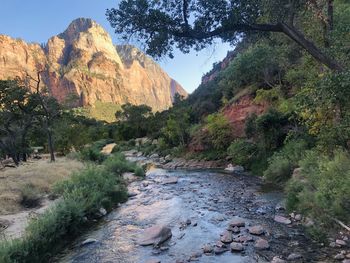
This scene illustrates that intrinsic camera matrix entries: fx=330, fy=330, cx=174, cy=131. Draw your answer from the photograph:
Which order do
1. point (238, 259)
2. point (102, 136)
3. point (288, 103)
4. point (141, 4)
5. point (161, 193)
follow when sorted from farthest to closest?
point (102, 136) < point (288, 103) < point (161, 193) < point (141, 4) < point (238, 259)

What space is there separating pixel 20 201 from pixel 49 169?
6517 mm

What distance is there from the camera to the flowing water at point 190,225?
29.8 ft

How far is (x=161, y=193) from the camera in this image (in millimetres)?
18938

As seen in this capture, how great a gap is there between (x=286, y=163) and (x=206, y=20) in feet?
36.7

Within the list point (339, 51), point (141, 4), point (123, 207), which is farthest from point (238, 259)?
point (123, 207)

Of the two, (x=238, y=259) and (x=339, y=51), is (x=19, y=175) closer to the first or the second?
(x=238, y=259)

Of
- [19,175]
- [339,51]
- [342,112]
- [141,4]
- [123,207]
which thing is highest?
[141,4]

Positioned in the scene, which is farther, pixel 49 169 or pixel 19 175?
pixel 49 169

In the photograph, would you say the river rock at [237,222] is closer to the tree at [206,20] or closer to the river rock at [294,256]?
the river rock at [294,256]

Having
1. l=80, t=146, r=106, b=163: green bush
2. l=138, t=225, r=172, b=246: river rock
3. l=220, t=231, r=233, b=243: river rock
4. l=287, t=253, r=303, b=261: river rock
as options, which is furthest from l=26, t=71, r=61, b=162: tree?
l=287, t=253, r=303, b=261: river rock

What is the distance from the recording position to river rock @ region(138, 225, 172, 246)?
34.0 ft

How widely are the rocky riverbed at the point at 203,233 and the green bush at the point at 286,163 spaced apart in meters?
2.24

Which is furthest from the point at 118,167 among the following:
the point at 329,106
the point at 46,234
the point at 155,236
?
the point at 329,106

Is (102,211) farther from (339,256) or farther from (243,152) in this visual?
(243,152)
